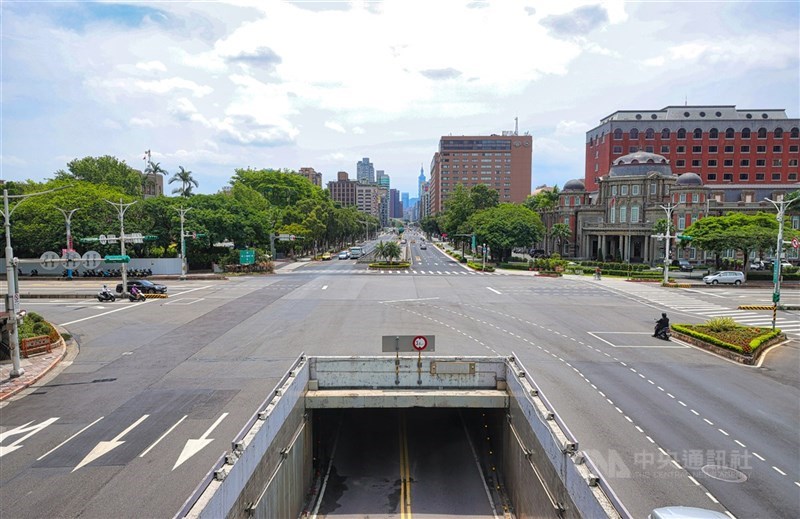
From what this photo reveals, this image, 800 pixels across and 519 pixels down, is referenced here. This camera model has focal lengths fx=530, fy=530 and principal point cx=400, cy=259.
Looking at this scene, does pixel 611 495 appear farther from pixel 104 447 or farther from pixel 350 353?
pixel 350 353

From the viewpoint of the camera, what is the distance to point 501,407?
1858cm

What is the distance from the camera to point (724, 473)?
45.9ft

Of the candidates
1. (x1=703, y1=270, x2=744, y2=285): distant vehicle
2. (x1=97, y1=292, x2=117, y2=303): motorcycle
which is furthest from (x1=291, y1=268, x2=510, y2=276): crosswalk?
(x1=97, y1=292, x2=117, y2=303): motorcycle

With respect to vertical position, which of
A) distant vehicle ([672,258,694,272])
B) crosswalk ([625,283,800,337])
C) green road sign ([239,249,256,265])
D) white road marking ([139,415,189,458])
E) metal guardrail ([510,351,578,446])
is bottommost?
white road marking ([139,415,189,458])

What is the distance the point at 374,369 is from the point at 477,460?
488cm

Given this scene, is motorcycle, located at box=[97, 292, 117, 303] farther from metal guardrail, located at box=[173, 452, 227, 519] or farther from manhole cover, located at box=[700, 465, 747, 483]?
manhole cover, located at box=[700, 465, 747, 483]

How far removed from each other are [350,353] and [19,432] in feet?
42.4

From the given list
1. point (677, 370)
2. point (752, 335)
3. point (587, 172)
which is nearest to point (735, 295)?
point (752, 335)

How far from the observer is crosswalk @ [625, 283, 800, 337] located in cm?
3669

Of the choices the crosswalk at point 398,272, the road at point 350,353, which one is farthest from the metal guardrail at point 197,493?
the crosswalk at point 398,272

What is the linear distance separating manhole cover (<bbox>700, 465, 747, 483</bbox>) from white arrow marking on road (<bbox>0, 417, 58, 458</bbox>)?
19434mm

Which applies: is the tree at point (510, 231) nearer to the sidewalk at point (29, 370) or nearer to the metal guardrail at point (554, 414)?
the sidewalk at point (29, 370)

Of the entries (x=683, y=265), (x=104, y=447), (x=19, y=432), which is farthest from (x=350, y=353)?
(x=683, y=265)

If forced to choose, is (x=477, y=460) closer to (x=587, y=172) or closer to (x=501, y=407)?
(x=501, y=407)
